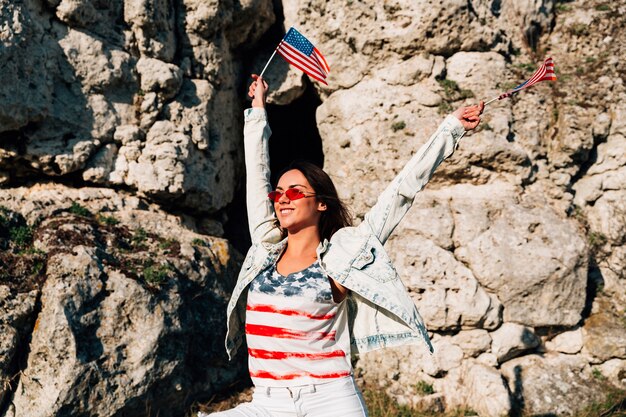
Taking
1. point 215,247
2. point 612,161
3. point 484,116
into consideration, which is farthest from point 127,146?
point 612,161

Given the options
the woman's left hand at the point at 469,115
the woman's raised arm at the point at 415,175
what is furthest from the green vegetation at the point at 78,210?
the woman's left hand at the point at 469,115

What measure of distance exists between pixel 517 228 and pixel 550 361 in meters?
1.48

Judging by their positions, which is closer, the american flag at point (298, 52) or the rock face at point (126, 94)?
the american flag at point (298, 52)

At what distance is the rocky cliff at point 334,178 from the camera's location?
215 inches

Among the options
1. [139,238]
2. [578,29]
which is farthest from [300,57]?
[578,29]

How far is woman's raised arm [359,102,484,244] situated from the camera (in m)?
3.28

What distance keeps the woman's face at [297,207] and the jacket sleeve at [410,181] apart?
0.35 meters

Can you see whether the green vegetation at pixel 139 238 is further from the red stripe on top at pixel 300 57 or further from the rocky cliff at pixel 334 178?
the red stripe on top at pixel 300 57

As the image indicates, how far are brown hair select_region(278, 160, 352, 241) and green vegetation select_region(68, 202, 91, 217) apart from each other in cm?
324

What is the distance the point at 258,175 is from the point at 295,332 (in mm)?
1136

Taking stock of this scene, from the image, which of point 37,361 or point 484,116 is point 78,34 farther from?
point 484,116

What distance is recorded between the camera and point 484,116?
23.4 ft

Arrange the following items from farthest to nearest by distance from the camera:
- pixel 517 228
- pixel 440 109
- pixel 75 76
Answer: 1. pixel 440 109
2. pixel 517 228
3. pixel 75 76

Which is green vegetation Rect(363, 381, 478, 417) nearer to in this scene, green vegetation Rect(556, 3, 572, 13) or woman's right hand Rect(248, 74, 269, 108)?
woman's right hand Rect(248, 74, 269, 108)
